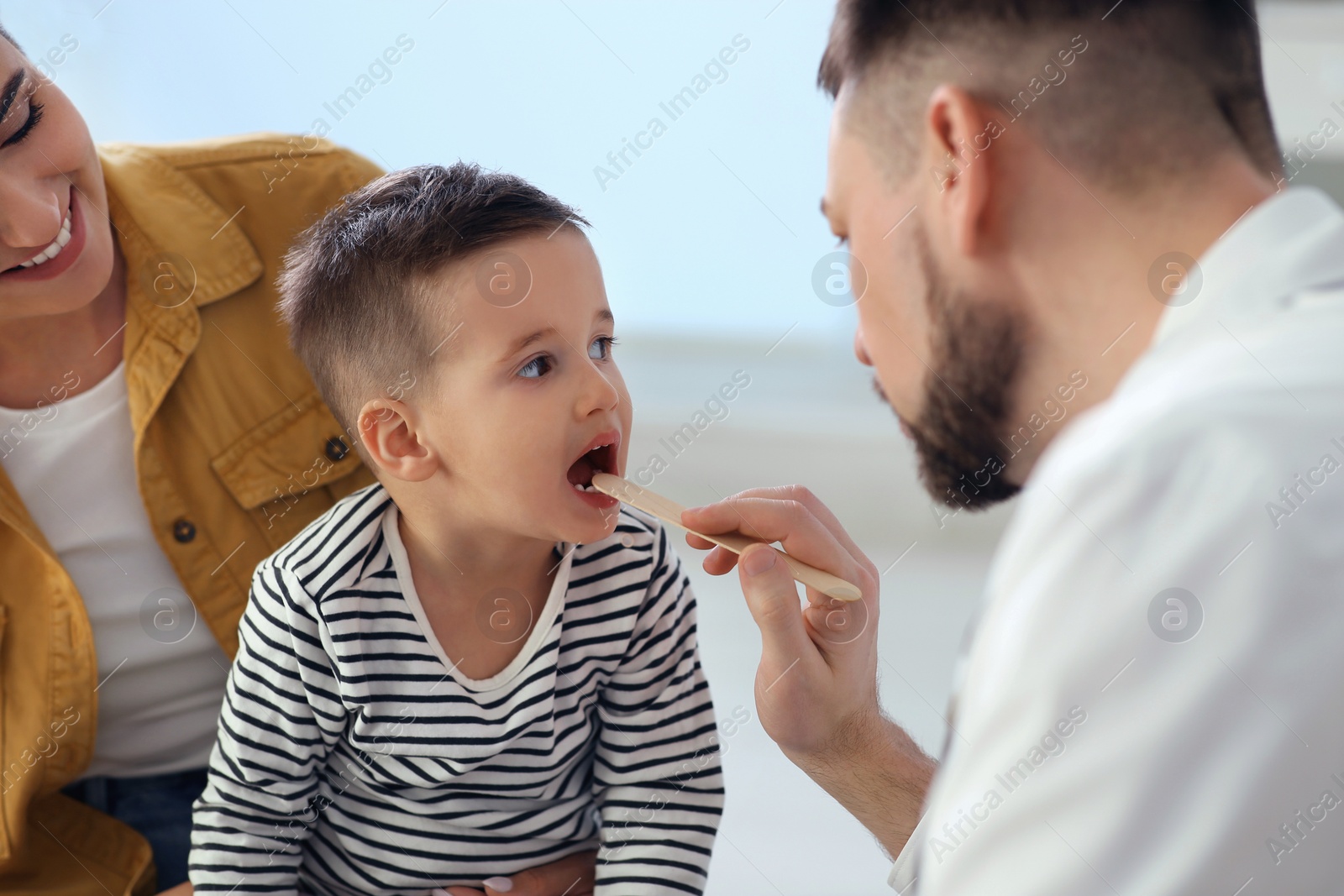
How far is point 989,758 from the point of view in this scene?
54 cm

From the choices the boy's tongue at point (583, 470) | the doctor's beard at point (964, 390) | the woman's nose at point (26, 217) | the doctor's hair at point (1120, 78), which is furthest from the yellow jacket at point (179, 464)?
the doctor's hair at point (1120, 78)

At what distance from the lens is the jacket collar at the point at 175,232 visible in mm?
1207

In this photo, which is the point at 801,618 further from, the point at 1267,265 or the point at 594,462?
the point at 1267,265

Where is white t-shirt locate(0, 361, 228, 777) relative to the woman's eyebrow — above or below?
below

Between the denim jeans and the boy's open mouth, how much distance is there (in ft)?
1.99

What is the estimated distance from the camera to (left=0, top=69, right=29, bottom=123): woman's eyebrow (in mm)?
1040

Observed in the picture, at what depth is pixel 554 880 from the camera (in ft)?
3.54

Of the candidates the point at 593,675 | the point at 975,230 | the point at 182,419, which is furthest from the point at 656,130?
the point at 975,230

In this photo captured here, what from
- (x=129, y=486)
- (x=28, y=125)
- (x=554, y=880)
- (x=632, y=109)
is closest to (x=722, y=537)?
(x=554, y=880)

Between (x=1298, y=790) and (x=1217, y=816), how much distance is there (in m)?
0.05

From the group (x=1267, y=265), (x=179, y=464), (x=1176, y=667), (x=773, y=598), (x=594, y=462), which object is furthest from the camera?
(x=179, y=464)

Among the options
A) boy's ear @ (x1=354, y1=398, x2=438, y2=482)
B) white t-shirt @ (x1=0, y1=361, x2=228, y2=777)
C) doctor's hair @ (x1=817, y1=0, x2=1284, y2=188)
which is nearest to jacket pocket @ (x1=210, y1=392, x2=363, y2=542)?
white t-shirt @ (x1=0, y1=361, x2=228, y2=777)

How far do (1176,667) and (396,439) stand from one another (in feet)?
2.26

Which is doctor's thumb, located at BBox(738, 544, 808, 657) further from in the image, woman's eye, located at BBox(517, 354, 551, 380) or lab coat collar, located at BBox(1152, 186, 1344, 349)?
lab coat collar, located at BBox(1152, 186, 1344, 349)
